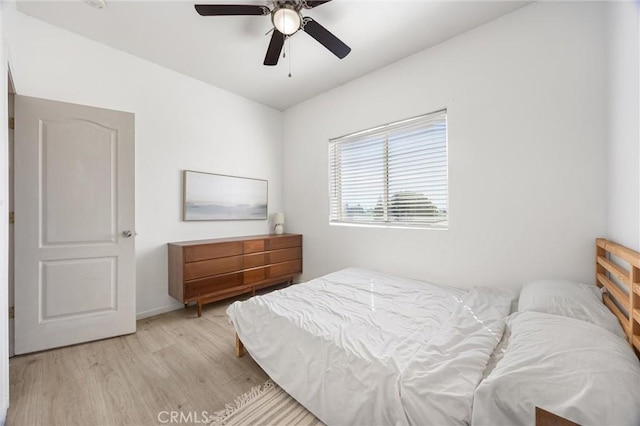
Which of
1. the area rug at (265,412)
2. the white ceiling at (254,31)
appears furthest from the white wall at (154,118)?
the area rug at (265,412)

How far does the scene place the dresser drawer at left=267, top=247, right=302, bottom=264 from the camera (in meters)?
3.45

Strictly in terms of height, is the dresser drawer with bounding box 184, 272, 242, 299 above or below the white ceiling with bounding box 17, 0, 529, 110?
below

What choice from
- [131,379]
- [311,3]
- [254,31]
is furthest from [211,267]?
[311,3]

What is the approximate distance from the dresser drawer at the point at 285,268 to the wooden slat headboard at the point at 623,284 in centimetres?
308

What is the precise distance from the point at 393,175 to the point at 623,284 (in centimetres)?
198

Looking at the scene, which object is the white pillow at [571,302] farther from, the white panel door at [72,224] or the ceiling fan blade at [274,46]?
the white panel door at [72,224]

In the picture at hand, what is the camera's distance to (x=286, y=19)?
186 cm

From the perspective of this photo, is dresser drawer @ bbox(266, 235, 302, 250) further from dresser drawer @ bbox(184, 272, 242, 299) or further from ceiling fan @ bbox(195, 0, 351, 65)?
ceiling fan @ bbox(195, 0, 351, 65)

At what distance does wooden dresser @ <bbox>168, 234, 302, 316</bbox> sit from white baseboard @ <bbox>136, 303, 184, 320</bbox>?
19 centimetres

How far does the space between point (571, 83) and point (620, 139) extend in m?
0.62

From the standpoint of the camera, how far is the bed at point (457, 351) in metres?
0.85

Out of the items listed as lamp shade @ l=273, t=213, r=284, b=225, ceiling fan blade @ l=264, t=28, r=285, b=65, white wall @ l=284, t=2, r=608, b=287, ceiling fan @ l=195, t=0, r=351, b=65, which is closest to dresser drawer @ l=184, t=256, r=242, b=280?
lamp shade @ l=273, t=213, r=284, b=225

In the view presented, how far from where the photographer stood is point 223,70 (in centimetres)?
297

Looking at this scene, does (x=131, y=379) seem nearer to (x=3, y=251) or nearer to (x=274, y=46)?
(x=3, y=251)
